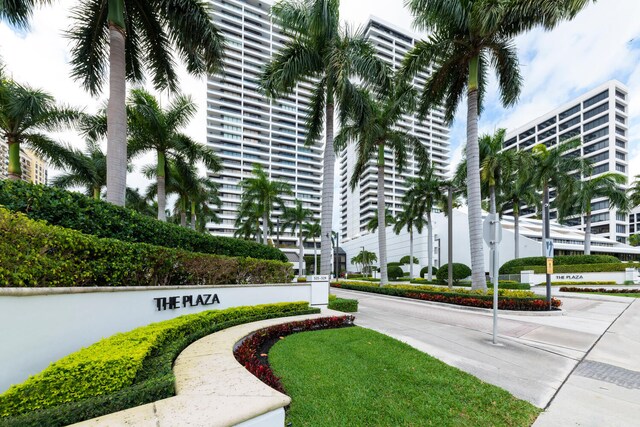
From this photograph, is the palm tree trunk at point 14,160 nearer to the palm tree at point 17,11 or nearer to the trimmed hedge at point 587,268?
the palm tree at point 17,11

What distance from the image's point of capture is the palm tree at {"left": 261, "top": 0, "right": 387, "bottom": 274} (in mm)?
13039

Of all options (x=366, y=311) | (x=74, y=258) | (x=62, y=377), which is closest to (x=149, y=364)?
(x=62, y=377)

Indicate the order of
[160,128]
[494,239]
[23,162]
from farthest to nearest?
[23,162]
[160,128]
[494,239]

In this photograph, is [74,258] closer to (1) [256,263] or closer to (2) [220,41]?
(1) [256,263]

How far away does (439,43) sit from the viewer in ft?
49.5

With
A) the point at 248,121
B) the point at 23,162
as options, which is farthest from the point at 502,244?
the point at 248,121

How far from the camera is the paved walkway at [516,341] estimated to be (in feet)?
16.9

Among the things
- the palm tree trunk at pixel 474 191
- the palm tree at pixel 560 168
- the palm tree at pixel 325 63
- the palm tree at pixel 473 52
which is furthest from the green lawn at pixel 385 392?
the palm tree at pixel 560 168

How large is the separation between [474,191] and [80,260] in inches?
620

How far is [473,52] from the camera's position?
14625 millimetres

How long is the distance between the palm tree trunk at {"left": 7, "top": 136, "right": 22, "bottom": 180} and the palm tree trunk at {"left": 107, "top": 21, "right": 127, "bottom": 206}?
8146mm

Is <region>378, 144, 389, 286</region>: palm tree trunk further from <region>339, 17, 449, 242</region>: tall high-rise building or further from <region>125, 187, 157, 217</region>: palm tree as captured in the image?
<region>339, 17, 449, 242</region>: tall high-rise building

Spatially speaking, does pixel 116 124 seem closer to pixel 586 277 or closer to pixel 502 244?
pixel 586 277

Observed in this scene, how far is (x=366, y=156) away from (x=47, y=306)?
1806 centimetres
